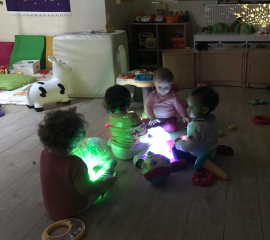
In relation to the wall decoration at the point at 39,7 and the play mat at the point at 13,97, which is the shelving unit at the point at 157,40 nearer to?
the wall decoration at the point at 39,7

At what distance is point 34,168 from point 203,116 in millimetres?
1256

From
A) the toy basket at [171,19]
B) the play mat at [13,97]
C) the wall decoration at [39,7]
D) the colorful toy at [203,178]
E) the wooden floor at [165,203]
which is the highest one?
the wall decoration at [39,7]

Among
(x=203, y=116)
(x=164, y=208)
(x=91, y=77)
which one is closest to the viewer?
(x=164, y=208)

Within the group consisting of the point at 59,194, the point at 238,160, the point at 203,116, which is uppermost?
the point at 203,116

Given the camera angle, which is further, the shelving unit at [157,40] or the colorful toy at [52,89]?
the shelving unit at [157,40]

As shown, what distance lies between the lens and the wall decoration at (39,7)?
535 cm

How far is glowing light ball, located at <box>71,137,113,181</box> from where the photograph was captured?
217 centimetres

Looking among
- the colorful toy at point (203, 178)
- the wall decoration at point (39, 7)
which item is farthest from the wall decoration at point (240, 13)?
the colorful toy at point (203, 178)

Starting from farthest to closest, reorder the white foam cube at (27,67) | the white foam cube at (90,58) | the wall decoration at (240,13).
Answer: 1. the white foam cube at (27,67)
2. the wall decoration at (240,13)
3. the white foam cube at (90,58)

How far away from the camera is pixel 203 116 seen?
7.24ft

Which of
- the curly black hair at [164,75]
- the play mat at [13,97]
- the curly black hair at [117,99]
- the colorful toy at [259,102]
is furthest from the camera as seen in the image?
the play mat at [13,97]

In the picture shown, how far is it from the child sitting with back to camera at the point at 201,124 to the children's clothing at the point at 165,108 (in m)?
0.68

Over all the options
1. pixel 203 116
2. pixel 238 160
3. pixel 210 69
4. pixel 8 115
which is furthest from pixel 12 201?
pixel 210 69

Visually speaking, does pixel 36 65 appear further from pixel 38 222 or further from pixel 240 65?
pixel 38 222
